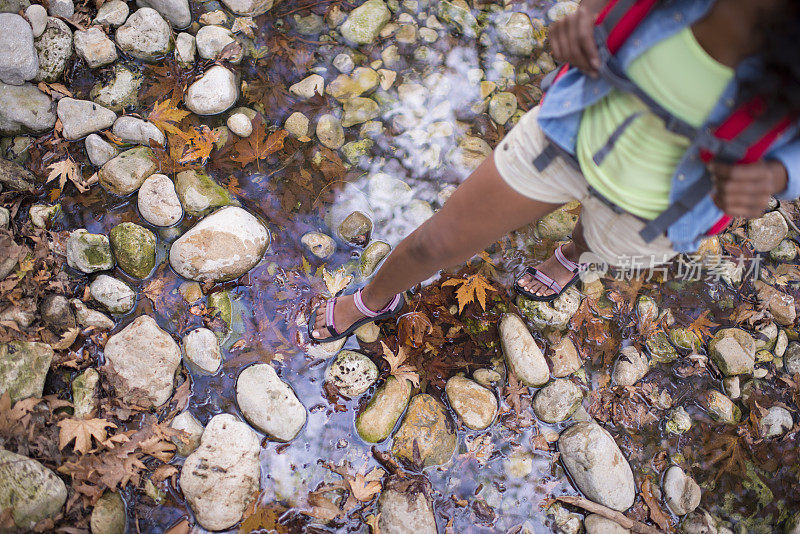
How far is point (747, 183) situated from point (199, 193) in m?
2.58

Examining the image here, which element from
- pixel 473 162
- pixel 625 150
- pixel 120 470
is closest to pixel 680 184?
pixel 625 150

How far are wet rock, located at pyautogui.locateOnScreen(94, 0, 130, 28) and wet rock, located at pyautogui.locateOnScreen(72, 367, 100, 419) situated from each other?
2197mm

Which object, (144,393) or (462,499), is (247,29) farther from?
(462,499)

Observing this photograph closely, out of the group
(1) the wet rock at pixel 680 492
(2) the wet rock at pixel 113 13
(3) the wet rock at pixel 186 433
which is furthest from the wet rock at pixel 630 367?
(2) the wet rock at pixel 113 13

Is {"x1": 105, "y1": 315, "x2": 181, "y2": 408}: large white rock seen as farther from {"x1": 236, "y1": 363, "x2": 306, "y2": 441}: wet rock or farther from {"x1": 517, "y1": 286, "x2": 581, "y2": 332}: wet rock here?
{"x1": 517, "y1": 286, "x2": 581, "y2": 332}: wet rock

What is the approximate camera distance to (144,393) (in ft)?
7.43

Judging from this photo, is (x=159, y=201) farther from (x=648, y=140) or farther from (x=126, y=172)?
(x=648, y=140)

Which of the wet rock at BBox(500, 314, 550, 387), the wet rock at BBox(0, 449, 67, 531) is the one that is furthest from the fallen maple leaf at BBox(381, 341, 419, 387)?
the wet rock at BBox(0, 449, 67, 531)

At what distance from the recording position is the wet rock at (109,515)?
1994 mm

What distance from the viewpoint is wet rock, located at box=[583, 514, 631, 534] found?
2.28 m

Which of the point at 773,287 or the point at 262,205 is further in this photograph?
the point at 773,287

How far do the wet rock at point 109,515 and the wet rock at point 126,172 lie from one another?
5.32 ft

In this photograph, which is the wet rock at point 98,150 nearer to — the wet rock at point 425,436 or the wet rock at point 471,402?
→ the wet rock at point 425,436

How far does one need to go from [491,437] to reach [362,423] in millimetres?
706
